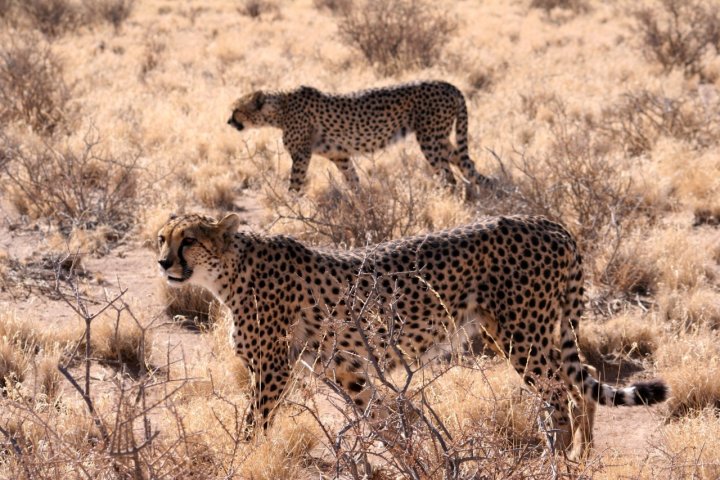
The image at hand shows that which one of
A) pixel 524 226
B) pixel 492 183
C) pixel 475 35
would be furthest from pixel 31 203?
pixel 475 35

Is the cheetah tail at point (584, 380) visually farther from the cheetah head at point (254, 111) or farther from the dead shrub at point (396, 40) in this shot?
the dead shrub at point (396, 40)

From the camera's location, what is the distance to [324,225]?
6266 mm

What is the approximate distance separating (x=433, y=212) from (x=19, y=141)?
4258 millimetres

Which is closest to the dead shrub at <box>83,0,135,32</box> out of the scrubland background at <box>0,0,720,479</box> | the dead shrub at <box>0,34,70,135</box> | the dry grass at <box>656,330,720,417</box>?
the scrubland background at <box>0,0,720,479</box>

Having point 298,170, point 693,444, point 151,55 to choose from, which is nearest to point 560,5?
point 151,55

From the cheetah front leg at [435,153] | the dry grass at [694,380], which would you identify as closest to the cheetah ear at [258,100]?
the cheetah front leg at [435,153]

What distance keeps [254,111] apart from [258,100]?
0.10 metres

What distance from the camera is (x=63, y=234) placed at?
282 inches

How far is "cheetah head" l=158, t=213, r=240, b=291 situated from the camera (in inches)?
159

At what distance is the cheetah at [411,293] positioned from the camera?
13.2 ft

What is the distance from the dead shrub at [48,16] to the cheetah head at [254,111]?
10.1 metres

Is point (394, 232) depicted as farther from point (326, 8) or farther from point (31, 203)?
point (326, 8)

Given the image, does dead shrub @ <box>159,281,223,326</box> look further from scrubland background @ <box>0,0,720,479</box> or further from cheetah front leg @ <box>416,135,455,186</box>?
cheetah front leg @ <box>416,135,455,186</box>

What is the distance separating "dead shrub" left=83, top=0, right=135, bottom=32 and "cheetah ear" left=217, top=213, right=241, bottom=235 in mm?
15462
